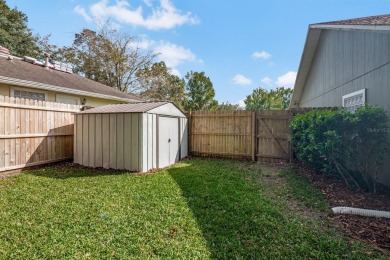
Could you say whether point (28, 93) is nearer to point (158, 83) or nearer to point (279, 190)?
point (279, 190)

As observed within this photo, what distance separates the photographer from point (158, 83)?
23.8 metres

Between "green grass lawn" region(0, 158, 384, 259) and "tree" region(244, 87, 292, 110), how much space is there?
29303 mm

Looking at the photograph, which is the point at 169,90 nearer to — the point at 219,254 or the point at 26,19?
the point at 26,19

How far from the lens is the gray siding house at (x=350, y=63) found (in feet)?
16.4

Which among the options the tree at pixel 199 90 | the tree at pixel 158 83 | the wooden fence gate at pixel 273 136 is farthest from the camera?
the tree at pixel 199 90

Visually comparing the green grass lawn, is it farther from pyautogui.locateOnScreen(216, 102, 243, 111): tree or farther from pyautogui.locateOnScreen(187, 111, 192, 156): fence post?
pyautogui.locateOnScreen(216, 102, 243, 111): tree

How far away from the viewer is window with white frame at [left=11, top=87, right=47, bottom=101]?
771cm

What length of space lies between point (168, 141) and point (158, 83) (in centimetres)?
1717

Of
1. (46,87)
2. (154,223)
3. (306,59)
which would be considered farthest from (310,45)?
(46,87)

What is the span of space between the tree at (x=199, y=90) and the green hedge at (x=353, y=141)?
81.6ft

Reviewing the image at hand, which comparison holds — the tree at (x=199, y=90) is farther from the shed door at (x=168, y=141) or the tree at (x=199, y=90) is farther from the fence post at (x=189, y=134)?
the shed door at (x=168, y=141)

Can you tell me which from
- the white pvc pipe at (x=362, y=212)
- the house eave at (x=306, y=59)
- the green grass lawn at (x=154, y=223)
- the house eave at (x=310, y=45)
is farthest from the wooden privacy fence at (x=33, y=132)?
the house eave at (x=306, y=59)

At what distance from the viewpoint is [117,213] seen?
358 cm

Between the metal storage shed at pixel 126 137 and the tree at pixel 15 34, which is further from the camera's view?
the tree at pixel 15 34
